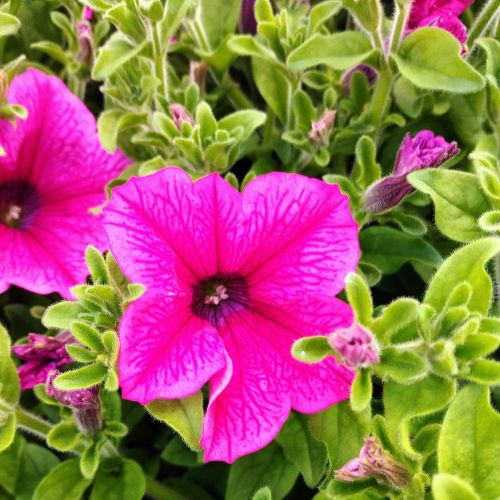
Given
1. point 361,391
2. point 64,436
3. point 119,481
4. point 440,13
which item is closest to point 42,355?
point 64,436

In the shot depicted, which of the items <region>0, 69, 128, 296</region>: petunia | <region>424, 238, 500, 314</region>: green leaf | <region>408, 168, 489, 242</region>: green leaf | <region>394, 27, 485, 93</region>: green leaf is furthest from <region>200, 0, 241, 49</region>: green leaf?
<region>424, 238, 500, 314</region>: green leaf

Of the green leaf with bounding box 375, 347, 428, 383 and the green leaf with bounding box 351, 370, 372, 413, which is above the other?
the green leaf with bounding box 375, 347, 428, 383

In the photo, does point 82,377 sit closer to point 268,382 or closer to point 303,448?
point 268,382

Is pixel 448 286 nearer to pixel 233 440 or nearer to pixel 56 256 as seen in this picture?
pixel 233 440

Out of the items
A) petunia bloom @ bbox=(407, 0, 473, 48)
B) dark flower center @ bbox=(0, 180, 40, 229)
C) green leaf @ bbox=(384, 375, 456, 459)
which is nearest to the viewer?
green leaf @ bbox=(384, 375, 456, 459)

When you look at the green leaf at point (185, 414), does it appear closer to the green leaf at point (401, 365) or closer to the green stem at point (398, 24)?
the green leaf at point (401, 365)

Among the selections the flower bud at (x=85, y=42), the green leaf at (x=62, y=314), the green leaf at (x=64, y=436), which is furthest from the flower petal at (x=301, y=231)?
the flower bud at (x=85, y=42)

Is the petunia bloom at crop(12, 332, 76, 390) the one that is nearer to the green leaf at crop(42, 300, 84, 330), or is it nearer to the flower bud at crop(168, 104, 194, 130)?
the green leaf at crop(42, 300, 84, 330)
